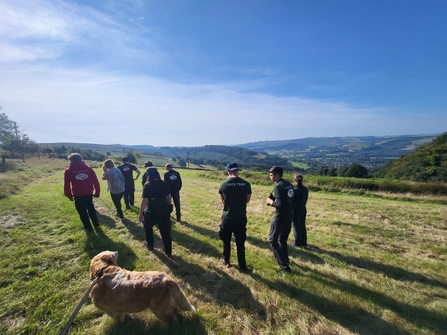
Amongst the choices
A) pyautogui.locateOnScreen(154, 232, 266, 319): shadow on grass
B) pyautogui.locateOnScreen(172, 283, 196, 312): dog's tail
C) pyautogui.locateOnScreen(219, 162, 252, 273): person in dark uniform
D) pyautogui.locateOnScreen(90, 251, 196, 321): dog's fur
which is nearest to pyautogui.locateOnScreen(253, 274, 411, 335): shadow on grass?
pyautogui.locateOnScreen(154, 232, 266, 319): shadow on grass

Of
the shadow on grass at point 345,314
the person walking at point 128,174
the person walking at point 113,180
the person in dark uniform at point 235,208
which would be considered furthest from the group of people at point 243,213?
the person walking at point 128,174

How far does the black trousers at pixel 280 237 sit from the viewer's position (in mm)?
4895

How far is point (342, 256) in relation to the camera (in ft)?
20.2

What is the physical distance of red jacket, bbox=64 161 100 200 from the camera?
20.2ft

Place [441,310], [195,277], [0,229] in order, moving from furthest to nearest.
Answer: [0,229]
[195,277]
[441,310]

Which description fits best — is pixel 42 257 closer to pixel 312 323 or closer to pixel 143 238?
pixel 143 238

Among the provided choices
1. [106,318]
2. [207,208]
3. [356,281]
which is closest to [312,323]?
[356,281]

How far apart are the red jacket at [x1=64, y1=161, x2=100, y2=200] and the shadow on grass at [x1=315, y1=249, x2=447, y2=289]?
7649mm

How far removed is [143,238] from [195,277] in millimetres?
2781

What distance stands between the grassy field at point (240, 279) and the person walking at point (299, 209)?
415 mm

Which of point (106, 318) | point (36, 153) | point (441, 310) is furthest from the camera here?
point (36, 153)

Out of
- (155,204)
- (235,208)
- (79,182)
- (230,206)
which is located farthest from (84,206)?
(235,208)

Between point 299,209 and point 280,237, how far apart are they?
1.71 metres

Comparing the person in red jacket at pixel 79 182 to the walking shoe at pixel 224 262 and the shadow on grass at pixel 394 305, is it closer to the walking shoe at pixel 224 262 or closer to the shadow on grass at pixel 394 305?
the walking shoe at pixel 224 262
